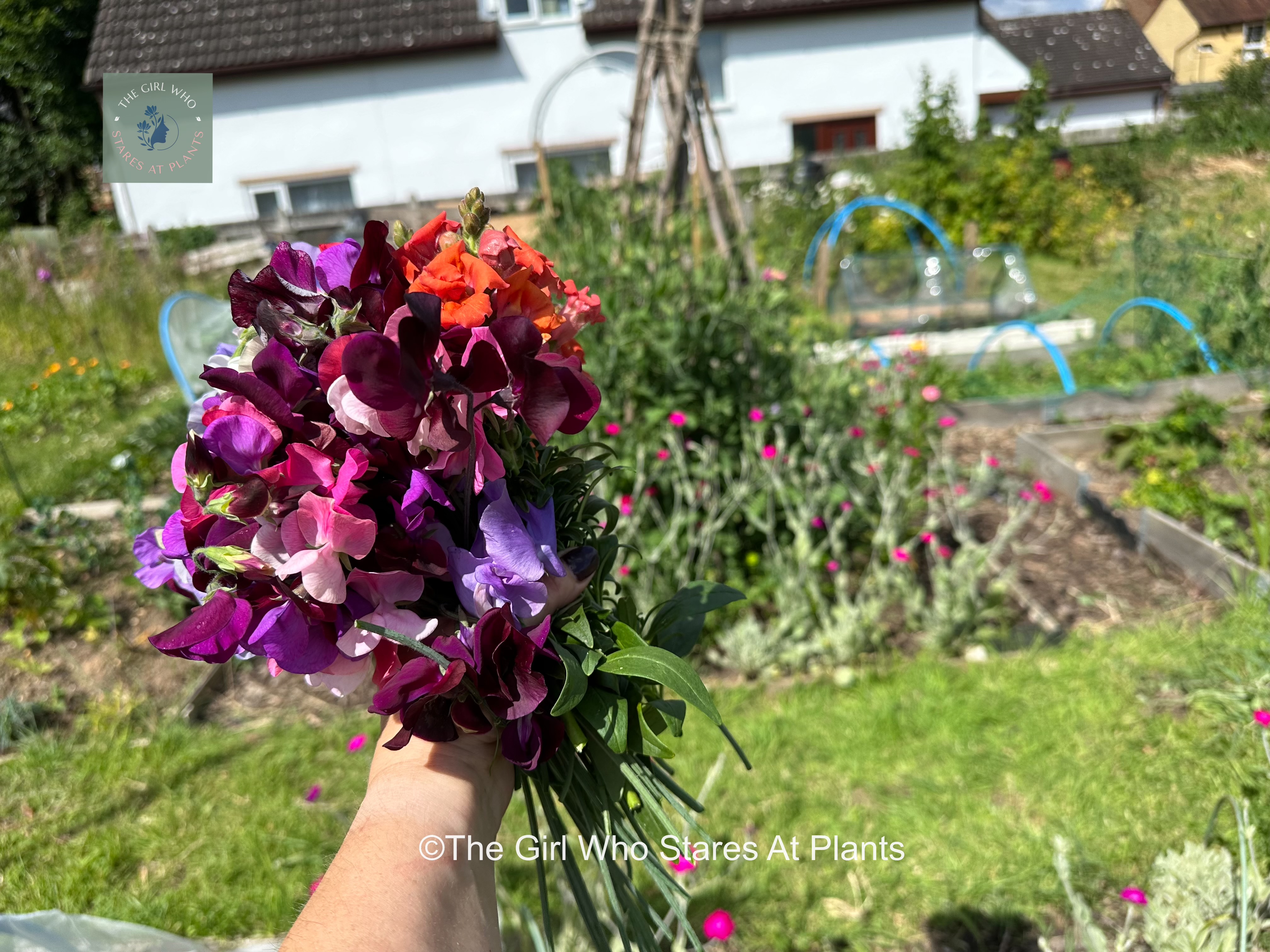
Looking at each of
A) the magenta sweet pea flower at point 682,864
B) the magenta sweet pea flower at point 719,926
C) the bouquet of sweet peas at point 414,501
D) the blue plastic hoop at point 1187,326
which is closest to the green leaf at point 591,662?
the bouquet of sweet peas at point 414,501

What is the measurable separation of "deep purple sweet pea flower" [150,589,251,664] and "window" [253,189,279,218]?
14.9m

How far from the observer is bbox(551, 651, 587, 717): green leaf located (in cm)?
82

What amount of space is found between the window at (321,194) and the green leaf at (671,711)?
583 inches

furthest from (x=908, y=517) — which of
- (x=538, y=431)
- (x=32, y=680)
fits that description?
(x=32, y=680)

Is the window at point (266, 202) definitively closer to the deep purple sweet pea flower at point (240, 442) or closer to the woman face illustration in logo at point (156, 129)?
the woman face illustration in logo at point (156, 129)

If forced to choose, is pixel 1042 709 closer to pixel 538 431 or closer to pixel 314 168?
pixel 538 431

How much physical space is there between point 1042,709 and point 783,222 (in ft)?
23.5

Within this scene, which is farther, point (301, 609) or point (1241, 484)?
point (1241, 484)

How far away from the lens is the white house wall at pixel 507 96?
13.7 metres

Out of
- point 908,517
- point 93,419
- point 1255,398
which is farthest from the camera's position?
point 93,419

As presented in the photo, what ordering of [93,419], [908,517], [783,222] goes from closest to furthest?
[908,517] → [93,419] → [783,222]

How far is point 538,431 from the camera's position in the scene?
846 mm

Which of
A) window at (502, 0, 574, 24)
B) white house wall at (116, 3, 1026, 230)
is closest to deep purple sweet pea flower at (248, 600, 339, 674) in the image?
white house wall at (116, 3, 1026, 230)

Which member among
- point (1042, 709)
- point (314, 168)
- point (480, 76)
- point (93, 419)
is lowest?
point (1042, 709)
